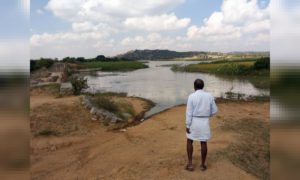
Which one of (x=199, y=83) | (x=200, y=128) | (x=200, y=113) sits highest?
(x=199, y=83)

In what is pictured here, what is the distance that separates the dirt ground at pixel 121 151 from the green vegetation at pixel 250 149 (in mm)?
251

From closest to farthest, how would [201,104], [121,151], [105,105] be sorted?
[201,104] < [121,151] < [105,105]

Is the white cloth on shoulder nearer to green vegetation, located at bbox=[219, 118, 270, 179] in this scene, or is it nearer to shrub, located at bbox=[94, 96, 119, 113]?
green vegetation, located at bbox=[219, 118, 270, 179]

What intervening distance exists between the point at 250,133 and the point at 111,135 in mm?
4104

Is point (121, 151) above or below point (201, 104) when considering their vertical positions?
below

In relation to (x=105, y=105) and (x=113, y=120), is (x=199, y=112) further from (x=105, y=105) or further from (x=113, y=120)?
(x=105, y=105)

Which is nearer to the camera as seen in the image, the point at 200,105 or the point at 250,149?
the point at 200,105

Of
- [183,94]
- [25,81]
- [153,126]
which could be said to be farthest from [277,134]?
[183,94]

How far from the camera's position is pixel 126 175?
17.2ft

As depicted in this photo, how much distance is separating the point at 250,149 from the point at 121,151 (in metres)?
3.05

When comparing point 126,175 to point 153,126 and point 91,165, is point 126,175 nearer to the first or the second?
point 91,165

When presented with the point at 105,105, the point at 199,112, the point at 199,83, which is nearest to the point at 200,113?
the point at 199,112

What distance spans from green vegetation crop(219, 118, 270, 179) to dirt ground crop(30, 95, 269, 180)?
0.25m

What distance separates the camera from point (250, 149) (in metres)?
7.11
